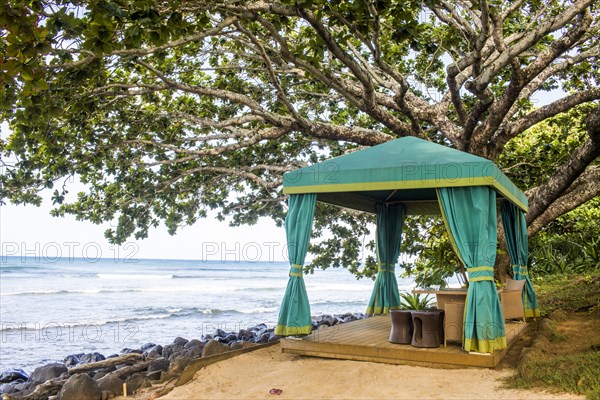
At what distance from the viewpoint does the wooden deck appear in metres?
5.40

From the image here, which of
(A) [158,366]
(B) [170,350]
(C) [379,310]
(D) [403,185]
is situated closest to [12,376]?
(B) [170,350]

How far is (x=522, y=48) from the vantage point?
7.66m

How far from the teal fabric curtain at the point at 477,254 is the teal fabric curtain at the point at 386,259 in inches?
112

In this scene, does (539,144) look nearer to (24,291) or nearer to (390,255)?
(390,255)

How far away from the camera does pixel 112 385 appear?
5922 mm

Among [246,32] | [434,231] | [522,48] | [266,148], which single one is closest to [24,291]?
[266,148]

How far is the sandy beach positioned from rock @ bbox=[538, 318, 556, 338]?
159 cm

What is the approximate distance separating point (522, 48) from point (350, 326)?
483 cm

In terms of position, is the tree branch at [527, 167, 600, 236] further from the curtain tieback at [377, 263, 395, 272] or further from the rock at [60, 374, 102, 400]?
the rock at [60, 374, 102, 400]

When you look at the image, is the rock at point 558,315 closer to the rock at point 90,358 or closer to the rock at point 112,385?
the rock at point 112,385

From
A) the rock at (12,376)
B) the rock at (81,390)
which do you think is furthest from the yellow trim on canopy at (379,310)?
the rock at (12,376)

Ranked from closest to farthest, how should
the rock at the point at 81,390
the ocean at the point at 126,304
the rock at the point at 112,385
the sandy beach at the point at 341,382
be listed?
the sandy beach at the point at 341,382 → the rock at the point at 81,390 → the rock at the point at 112,385 → the ocean at the point at 126,304

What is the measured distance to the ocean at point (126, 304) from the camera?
14.1m

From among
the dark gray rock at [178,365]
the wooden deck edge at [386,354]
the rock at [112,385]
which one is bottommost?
the rock at [112,385]
